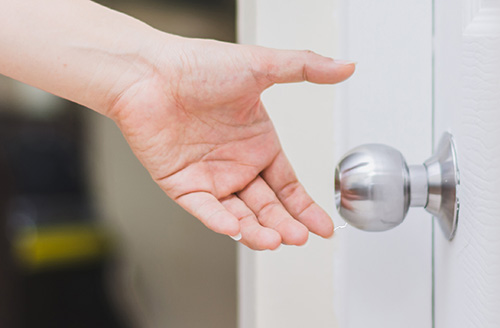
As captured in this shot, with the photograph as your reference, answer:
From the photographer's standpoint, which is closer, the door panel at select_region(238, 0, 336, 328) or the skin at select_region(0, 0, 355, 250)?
the skin at select_region(0, 0, 355, 250)

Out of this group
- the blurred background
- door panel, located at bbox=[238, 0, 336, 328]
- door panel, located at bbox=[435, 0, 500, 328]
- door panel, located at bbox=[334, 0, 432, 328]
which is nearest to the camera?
door panel, located at bbox=[435, 0, 500, 328]

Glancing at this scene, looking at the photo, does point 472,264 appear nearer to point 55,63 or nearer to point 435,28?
point 435,28

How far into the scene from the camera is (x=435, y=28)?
309mm

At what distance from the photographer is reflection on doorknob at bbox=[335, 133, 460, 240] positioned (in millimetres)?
267

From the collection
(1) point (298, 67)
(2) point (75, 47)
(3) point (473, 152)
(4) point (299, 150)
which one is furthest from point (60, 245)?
(3) point (473, 152)

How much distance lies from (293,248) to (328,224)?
1.29 feet

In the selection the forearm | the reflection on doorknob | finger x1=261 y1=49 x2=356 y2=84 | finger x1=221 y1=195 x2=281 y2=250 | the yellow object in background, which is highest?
the forearm

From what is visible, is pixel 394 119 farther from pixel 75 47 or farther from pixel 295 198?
pixel 75 47

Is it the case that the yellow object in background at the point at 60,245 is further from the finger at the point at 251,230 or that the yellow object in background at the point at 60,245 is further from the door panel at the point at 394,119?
the door panel at the point at 394,119

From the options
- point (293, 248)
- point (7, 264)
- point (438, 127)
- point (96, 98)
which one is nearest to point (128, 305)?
point (7, 264)

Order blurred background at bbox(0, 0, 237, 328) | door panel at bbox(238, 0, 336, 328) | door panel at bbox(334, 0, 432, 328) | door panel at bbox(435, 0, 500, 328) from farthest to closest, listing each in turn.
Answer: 1. blurred background at bbox(0, 0, 237, 328)
2. door panel at bbox(238, 0, 336, 328)
3. door panel at bbox(334, 0, 432, 328)
4. door panel at bbox(435, 0, 500, 328)

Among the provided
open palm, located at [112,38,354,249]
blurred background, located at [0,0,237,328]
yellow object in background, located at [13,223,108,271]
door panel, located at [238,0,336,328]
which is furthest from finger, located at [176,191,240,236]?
yellow object in background, located at [13,223,108,271]

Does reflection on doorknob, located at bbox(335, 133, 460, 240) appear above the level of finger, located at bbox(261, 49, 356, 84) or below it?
below

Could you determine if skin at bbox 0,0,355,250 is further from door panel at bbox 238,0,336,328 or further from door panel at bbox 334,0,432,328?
door panel at bbox 238,0,336,328
